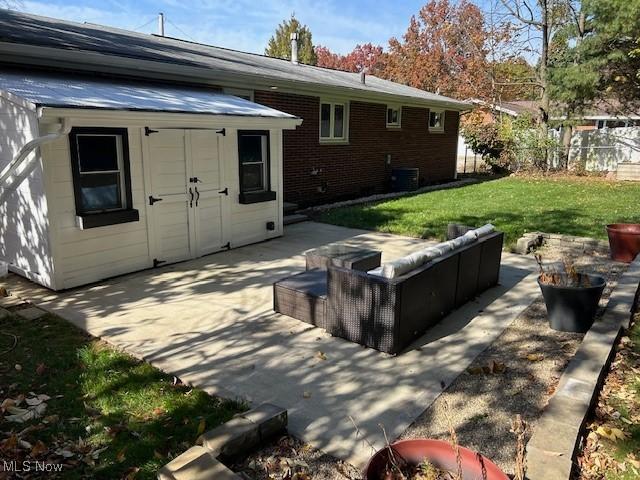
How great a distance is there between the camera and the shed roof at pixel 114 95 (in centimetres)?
527

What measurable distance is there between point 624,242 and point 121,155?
7.09 metres

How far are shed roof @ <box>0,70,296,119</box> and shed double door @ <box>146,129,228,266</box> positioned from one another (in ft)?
1.54

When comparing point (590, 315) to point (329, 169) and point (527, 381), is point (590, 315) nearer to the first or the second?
point (527, 381)

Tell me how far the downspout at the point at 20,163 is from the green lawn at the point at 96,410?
2066 millimetres

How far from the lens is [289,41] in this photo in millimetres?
47125

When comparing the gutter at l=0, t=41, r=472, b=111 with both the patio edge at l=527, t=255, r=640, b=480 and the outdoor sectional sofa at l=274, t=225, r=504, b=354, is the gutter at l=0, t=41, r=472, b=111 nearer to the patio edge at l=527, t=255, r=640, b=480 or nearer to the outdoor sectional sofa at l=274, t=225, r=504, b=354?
the outdoor sectional sofa at l=274, t=225, r=504, b=354

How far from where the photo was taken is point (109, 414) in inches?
127

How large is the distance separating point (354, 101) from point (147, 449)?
11.6 m

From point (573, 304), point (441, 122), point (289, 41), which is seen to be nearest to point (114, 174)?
point (573, 304)

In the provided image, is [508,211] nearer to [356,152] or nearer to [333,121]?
[356,152]

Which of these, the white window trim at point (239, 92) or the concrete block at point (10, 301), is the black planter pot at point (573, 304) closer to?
the concrete block at point (10, 301)

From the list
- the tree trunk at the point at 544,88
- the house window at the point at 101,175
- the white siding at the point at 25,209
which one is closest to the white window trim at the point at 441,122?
the tree trunk at the point at 544,88

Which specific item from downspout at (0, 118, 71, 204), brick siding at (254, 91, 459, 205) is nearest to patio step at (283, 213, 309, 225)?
brick siding at (254, 91, 459, 205)

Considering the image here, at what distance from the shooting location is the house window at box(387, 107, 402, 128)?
14.9 meters
